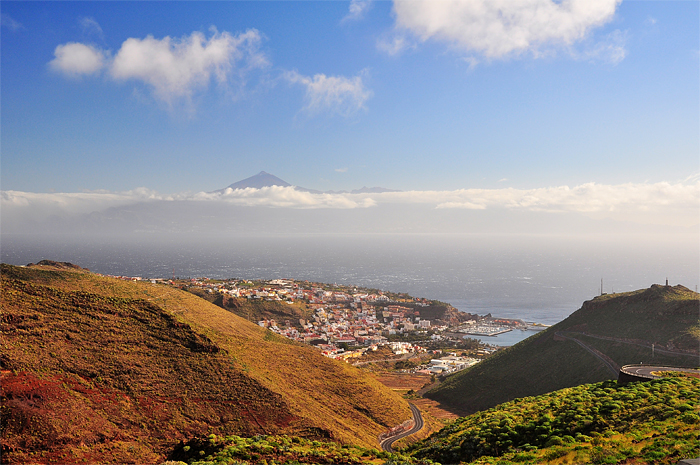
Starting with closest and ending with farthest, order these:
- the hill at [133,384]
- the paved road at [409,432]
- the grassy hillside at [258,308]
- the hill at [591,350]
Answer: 1. the hill at [133,384]
2. the paved road at [409,432]
3. the hill at [591,350]
4. the grassy hillside at [258,308]

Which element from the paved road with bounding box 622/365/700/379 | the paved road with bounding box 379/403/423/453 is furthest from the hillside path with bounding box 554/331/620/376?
the paved road with bounding box 379/403/423/453

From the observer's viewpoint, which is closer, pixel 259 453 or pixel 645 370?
pixel 259 453

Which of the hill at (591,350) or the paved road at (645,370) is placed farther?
the hill at (591,350)

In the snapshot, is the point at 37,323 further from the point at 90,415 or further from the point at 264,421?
the point at 264,421

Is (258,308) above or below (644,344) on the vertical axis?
below

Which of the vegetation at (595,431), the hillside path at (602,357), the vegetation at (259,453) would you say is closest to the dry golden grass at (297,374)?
the vegetation at (259,453)

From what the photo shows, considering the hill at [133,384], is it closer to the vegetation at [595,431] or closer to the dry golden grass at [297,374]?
the dry golden grass at [297,374]

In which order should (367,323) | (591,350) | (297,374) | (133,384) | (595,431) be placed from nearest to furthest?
(595,431) < (133,384) < (297,374) < (591,350) < (367,323)

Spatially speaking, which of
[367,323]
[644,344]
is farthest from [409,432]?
[367,323]

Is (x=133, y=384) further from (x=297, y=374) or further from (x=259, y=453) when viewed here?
(x=297, y=374)
